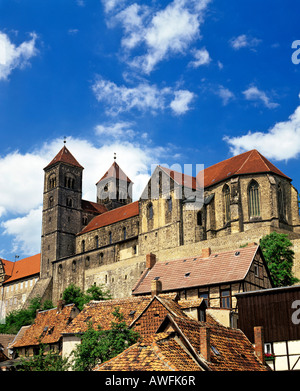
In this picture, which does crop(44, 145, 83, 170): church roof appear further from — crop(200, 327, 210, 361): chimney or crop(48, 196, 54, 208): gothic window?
crop(200, 327, 210, 361): chimney

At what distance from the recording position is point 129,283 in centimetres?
6069

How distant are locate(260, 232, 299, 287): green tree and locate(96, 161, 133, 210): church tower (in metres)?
51.0

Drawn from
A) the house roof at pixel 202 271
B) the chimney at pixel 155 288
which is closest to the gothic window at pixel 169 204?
the house roof at pixel 202 271

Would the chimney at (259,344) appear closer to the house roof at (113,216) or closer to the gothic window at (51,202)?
the house roof at (113,216)

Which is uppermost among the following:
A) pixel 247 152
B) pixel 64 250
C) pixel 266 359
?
pixel 247 152

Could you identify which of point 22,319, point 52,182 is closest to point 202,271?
point 22,319

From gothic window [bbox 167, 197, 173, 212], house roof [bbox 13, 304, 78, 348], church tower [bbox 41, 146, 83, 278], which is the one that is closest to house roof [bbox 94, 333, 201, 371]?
house roof [bbox 13, 304, 78, 348]

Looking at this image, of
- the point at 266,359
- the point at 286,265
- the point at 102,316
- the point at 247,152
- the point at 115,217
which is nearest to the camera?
the point at 266,359

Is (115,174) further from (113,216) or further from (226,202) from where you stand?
(226,202)

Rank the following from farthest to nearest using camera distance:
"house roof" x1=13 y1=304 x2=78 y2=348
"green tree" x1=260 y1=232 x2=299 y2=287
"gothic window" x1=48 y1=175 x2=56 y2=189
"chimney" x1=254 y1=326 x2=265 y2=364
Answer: "gothic window" x1=48 y1=175 x2=56 y2=189 < "green tree" x1=260 y1=232 x2=299 y2=287 < "house roof" x1=13 y1=304 x2=78 y2=348 < "chimney" x1=254 y1=326 x2=265 y2=364

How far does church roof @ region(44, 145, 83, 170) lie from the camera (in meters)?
87.2
